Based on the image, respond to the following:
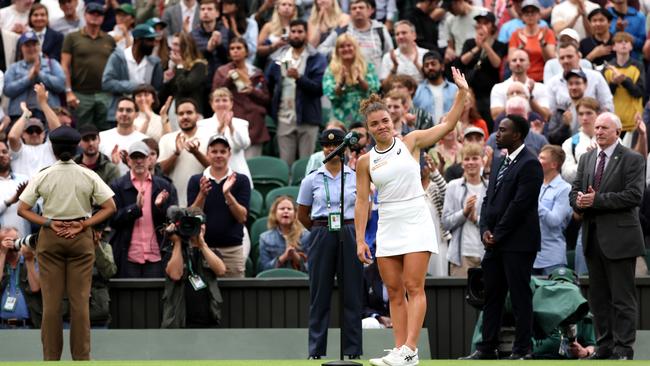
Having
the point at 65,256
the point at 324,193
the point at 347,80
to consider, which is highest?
the point at 347,80

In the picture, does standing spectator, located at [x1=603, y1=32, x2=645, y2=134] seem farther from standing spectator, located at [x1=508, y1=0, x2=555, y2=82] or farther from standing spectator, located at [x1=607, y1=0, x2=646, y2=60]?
standing spectator, located at [x1=607, y1=0, x2=646, y2=60]

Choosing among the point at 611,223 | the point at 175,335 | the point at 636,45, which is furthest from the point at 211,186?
the point at 636,45

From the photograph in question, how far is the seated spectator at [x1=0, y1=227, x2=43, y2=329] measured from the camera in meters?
12.2

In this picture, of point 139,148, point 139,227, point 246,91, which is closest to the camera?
point 139,227

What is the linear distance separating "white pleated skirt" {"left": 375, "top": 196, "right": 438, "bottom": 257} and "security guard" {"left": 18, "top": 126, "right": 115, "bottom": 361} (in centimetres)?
295

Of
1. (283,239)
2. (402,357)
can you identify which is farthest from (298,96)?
(402,357)

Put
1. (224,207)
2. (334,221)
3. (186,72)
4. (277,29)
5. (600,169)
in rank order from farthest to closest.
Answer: (277,29) < (186,72) < (224,207) < (600,169) < (334,221)

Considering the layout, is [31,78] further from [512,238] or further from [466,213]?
[512,238]

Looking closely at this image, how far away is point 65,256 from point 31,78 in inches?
195

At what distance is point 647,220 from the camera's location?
13312 millimetres

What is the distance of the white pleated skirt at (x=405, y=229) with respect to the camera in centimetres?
913

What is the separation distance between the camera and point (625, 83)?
15.7 metres

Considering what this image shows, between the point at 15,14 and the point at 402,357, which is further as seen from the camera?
the point at 15,14

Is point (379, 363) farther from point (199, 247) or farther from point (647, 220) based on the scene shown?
point (647, 220)
